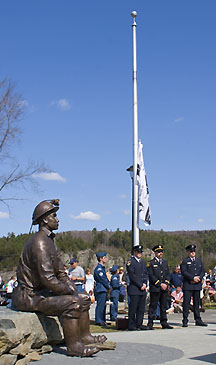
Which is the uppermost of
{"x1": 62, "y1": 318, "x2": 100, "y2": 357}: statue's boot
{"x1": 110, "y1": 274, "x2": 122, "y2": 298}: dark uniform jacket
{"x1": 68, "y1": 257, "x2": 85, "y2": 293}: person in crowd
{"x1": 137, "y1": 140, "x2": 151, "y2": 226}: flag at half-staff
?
{"x1": 137, "y1": 140, "x2": 151, "y2": 226}: flag at half-staff

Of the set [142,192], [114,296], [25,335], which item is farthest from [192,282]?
[25,335]

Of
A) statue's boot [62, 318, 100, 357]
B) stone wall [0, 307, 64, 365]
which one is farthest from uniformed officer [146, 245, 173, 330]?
statue's boot [62, 318, 100, 357]

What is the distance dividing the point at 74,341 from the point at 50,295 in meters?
0.72

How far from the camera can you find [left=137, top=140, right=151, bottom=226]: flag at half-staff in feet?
47.3

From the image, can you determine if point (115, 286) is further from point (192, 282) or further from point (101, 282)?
point (192, 282)

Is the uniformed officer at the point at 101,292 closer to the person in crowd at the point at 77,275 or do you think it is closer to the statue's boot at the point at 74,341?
the person in crowd at the point at 77,275

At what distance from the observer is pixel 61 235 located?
69562mm

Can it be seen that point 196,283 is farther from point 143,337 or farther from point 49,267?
point 49,267

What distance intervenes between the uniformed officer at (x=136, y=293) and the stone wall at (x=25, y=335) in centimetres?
345

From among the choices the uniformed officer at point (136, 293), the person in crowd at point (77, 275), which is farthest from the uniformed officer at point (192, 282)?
the person in crowd at point (77, 275)

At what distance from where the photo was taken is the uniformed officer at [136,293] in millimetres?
10609

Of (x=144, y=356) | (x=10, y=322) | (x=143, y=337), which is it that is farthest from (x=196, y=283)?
(x=10, y=322)

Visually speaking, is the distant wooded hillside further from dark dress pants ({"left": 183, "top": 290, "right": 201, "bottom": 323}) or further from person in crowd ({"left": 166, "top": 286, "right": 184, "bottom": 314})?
dark dress pants ({"left": 183, "top": 290, "right": 201, "bottom": 323})

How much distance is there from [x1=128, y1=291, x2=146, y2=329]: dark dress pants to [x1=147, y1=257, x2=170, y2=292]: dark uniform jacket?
43cm
